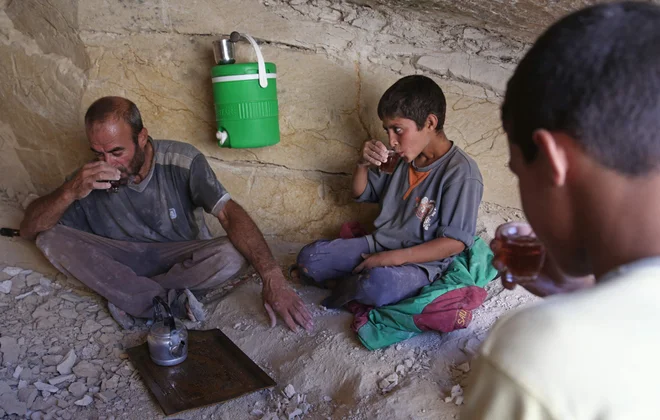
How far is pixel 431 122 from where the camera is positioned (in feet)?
8.73

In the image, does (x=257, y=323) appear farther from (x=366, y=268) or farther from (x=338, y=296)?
(x=366, y=268)

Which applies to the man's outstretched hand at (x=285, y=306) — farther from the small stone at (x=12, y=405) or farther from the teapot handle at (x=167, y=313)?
the small stone at (x=12, y=405)

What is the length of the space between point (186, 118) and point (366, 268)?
1.49 meters

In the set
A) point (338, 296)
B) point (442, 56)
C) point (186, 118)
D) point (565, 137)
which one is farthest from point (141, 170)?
point (565, 137)

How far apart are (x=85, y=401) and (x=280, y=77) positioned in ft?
6.42

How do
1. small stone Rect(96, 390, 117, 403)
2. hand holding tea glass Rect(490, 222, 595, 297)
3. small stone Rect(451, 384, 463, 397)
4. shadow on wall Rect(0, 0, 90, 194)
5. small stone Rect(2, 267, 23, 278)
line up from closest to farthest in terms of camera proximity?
hand holding tea glass Rect(490, 222, 595, 297) < small stone Rect(451, 384, 463, 397) < small stone Rect(96, 390, 117, 403) < small stone Rect(2, 267, 23, 278) < shadow on wall Rect(0, 0, 90, 194)

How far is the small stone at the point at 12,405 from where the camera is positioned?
219 centimetres

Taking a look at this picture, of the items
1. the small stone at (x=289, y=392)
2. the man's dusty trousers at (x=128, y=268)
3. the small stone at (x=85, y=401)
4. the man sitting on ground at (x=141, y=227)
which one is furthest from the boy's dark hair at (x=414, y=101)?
the small stone at (x=85, y=401)

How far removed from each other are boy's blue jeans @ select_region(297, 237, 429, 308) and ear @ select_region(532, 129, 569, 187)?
1773mm

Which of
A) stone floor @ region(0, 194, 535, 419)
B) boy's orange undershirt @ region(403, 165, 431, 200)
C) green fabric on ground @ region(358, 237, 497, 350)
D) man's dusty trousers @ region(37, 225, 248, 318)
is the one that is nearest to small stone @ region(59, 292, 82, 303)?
stone floor @ region(0, 194, 535, 419)

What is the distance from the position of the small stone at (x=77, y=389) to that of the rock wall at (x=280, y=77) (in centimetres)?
146

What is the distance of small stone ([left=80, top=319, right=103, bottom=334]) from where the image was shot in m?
2.71

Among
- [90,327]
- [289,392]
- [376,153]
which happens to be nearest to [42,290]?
[90,327]

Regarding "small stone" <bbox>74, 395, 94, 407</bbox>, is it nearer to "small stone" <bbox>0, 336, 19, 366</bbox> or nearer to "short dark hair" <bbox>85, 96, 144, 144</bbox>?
"small stone" <bbox>0, 336, 19, 366</bbox>
